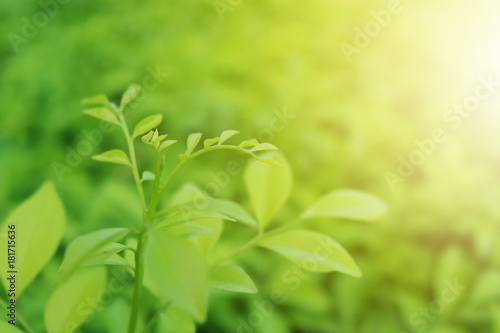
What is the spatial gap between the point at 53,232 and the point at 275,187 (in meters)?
0.16

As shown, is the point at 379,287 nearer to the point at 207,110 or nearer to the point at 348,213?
the point at 207,110

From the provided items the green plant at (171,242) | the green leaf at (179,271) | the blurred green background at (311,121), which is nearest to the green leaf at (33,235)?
the green plant at (171,242)

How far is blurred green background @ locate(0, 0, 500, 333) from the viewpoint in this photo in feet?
2.82

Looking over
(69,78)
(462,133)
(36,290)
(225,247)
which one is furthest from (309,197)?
(69,78)

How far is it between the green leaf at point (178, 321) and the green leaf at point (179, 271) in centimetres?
12

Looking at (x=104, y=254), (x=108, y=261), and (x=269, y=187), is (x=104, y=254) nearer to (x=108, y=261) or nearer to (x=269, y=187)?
(x=108, y=261)

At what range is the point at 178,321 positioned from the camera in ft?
1.05

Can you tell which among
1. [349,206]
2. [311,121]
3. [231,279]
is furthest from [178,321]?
[311,121]

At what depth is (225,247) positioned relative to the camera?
2.77ft

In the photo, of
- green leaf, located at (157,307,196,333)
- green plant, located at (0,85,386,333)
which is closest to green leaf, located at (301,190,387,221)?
green plant, located at (0,85,386,333)

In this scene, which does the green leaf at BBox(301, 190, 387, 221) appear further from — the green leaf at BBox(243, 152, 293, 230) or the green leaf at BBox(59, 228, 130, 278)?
the green leaf at BBox(59, 228, 130, 278)

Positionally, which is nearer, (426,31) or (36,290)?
(36,290)

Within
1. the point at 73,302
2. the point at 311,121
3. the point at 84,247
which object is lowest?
the point at 311,121

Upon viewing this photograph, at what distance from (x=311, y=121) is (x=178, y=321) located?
795mm
